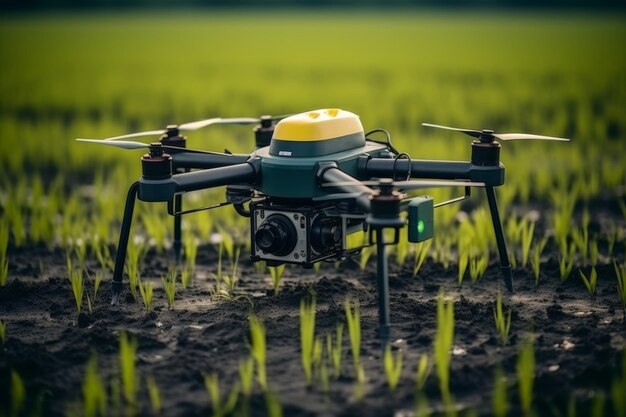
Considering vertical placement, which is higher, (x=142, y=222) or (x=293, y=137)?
(x=293, y=137)

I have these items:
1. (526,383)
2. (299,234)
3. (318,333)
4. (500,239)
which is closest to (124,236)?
(299,234)

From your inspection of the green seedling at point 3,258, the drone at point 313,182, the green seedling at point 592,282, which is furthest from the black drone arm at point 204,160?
the green seedling at point 592,282

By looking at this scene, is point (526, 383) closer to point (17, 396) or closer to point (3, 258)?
point (17, 396)

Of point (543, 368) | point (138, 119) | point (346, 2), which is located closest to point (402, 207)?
point (543, 368)

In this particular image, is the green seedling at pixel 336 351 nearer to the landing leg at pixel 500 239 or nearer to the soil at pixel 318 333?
the soil at pixel 318 333

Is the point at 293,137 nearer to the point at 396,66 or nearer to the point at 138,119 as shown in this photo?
the point at 138,119

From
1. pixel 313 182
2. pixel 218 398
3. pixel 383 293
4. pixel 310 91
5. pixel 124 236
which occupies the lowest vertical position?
pixel 218 398
